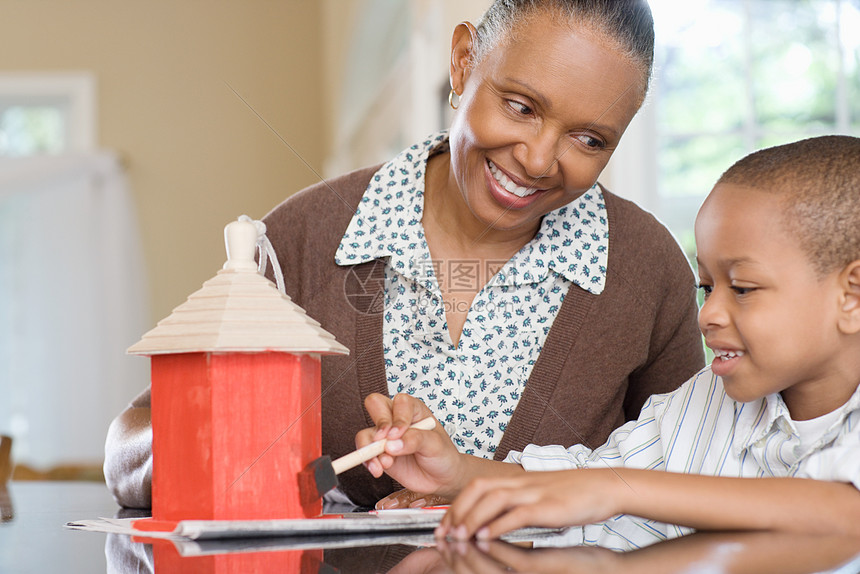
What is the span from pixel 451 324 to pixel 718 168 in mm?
1314

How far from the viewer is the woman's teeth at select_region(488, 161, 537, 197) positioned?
116 centimetres

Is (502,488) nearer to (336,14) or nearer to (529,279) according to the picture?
(529,279)

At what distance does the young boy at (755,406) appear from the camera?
0.74 m

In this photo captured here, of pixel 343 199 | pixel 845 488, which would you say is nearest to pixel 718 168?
pixel 343 199

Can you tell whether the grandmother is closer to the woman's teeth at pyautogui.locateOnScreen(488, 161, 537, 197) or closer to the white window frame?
the woman's teeth at pyautogui.locateOnScreen(488, 161, 537, 197)

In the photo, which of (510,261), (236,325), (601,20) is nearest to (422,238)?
(510,261)

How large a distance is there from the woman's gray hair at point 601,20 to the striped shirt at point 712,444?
413 mm

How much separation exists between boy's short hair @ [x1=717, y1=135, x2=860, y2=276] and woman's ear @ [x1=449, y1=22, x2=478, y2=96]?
0.46 metres

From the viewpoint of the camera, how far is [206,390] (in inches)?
28.2

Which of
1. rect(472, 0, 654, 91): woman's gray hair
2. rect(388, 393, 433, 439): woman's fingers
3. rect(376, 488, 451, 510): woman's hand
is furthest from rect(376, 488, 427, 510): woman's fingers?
rect(472, 0, 654, 91): woman's gray hair

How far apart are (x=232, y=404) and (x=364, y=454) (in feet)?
0.39

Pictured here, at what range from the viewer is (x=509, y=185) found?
45.8 inches

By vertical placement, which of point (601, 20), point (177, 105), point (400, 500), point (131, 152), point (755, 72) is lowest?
point (400, 500)

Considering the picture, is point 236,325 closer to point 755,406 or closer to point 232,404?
point 232,404
